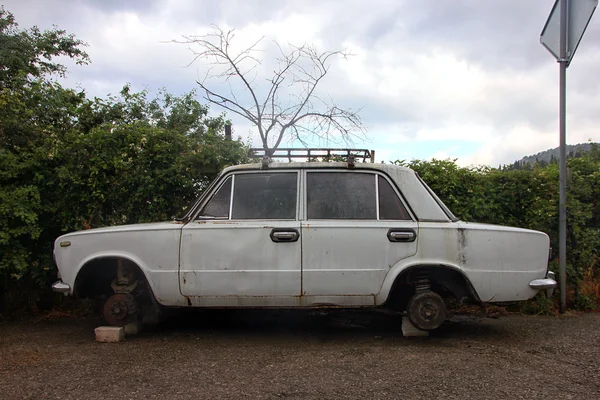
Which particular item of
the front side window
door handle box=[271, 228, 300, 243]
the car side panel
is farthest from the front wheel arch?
the car side panel

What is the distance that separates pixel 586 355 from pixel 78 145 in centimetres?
587

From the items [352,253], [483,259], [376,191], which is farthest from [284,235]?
[483,259]

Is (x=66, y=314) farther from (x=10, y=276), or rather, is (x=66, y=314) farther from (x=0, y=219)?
(x=0, y=219)

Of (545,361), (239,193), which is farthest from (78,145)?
(545,361)

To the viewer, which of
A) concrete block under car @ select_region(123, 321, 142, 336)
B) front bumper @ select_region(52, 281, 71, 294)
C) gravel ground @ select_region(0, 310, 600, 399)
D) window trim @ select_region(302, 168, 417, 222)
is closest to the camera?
gravel ground @ select_region(0, 310, 600, 399)

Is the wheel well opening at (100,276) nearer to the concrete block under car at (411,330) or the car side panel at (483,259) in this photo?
the car side panel at (483,259)

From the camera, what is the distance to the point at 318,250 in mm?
4316

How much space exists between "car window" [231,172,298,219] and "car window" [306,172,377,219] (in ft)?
0.60

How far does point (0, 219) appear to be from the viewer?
5137 mm

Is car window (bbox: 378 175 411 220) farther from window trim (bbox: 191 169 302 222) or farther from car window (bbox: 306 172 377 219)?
window trim (bbox: 191 169 302 222)

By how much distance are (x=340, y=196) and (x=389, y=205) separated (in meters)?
0.49

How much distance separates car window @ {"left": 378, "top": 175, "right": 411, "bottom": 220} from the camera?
176 inches

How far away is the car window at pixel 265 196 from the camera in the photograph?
14.9 ft

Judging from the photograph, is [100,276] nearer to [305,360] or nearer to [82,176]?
[82,176]
